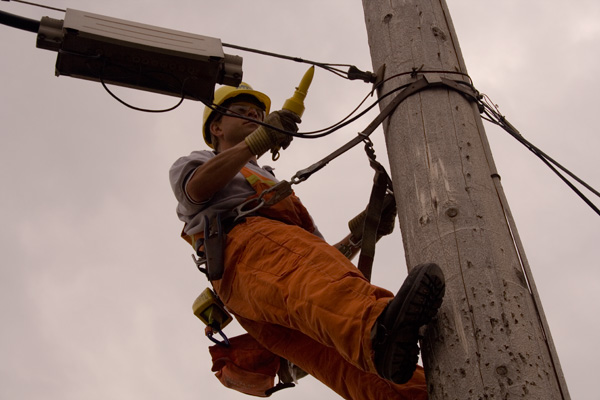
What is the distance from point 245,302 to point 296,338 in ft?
0.99

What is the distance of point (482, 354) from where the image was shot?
2234 millimetres

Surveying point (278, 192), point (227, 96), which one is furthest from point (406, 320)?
point (227, 96)

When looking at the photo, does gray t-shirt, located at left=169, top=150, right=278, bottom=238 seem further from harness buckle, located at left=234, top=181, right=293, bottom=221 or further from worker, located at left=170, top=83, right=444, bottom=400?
harness buckle, located at left=234, top=181, right=293, bottom=221

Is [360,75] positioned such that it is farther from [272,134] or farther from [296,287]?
[296,287]

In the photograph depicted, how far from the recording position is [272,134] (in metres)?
3.43

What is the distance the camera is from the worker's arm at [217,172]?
344 centimetres

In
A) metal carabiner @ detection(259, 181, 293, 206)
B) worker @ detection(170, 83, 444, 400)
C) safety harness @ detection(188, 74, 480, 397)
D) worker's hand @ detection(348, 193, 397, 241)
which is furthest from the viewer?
worker's hand @ detection(348, 193, 397, 241)

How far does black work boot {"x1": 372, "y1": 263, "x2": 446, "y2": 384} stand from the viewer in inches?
90.4

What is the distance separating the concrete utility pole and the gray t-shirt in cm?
90

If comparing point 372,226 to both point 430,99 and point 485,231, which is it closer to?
point 430,99

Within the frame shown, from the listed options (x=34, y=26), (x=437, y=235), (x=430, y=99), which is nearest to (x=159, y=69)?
(x=34, y=26)

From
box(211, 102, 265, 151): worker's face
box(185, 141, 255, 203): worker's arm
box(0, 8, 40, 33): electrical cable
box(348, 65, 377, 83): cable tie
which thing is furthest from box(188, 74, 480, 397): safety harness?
box(0, 8, 40, 33): electrical cable

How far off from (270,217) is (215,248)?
0.33m

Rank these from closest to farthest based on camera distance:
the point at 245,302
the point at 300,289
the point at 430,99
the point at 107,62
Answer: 1. the point at 300,289
2. the point at 430,99
3. the point at 245,302
4. the point at 107,62
